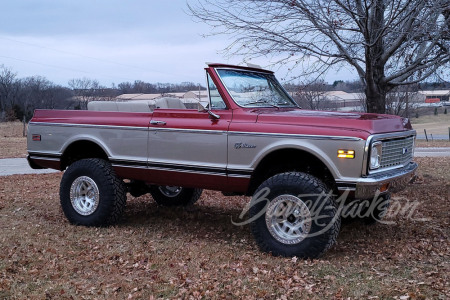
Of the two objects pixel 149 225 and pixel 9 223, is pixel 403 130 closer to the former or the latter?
pixel 149 225

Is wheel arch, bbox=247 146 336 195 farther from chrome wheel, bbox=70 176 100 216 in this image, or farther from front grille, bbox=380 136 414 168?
chrome wheel, bbox=70 176 100 216

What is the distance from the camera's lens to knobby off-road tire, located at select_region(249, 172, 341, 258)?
5324mm

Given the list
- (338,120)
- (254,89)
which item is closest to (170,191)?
(254,89)

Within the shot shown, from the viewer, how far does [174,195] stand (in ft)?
27.1

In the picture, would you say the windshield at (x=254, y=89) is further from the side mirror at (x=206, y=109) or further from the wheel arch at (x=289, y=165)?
the wheel arch at (x=289, y=165)

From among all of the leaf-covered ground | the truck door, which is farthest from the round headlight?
the truck door

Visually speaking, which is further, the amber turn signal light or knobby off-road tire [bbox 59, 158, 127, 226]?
knobby off-road tire [bbox 59, 158, 127, 226]

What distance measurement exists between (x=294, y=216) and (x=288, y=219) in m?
0.10

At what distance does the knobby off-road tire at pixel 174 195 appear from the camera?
820 cm

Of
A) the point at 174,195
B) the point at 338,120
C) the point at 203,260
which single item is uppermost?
the point at 338,120

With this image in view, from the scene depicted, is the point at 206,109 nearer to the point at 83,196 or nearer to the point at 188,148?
the point at 188,148

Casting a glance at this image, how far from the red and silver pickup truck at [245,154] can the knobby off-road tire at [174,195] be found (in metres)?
0.71

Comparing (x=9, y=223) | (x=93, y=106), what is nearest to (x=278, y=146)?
(x=93, y=106)

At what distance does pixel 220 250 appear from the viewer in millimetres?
5887
